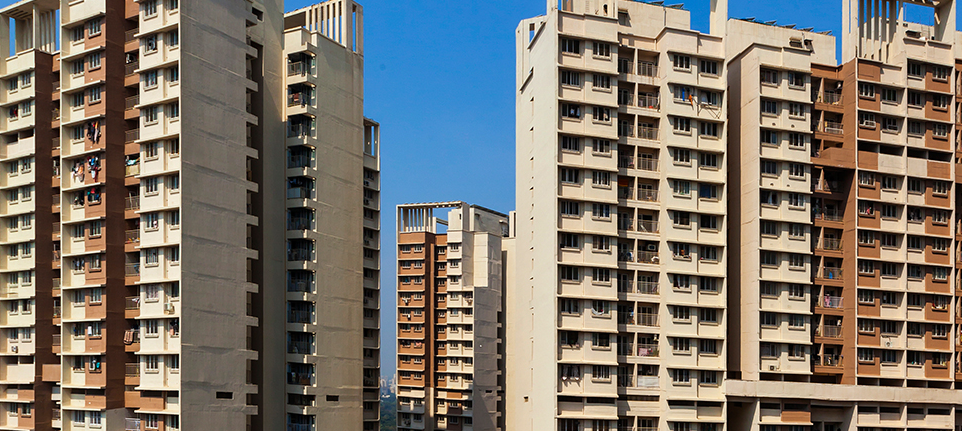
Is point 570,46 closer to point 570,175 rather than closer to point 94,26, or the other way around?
point 570,175

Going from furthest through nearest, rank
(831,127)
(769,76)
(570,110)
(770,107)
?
(831,127)
(769,76)
(770,107)
(570,110)

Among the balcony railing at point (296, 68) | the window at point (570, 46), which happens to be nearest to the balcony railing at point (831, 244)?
the window at point (570, 46)

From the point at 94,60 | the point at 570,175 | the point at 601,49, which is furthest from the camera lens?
the point at 601,49

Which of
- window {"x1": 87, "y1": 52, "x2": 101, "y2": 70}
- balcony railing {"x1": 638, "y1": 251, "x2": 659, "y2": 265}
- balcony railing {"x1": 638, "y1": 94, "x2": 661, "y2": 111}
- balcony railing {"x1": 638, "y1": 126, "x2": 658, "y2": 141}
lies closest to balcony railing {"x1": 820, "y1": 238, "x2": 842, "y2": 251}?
balcony railing {"x1": 638, "y1": 251, "x2": 659, "y2": 265}

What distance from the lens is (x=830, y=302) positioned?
178 ft

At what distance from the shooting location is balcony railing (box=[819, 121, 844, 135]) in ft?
182

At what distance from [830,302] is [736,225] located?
7.84 m

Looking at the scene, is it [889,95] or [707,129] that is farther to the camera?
[889,95]

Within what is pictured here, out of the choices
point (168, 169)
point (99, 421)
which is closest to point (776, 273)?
point (168, 169)

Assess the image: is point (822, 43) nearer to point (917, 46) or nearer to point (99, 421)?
point (917, 46)

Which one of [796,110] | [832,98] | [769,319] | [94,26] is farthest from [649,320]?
[94,26]

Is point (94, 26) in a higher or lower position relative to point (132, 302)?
higher

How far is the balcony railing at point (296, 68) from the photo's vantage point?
55.9 m

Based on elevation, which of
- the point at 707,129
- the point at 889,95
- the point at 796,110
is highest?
the point at 889,95
